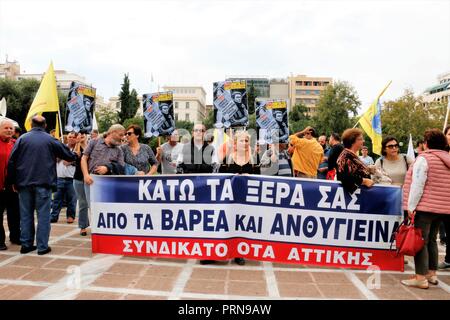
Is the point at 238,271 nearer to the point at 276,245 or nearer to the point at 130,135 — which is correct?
the point at 276,245

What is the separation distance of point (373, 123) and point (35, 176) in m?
8.29

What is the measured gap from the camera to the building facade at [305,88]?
117 m

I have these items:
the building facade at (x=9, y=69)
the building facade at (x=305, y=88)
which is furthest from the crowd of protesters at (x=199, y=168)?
the building facade at (x=305, y=88)

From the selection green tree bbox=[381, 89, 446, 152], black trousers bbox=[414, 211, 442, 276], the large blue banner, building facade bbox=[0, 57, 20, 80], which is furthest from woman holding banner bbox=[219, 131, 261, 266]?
building facade bbox=[0, 57, 20, 80]

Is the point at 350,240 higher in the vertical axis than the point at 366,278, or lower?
higher

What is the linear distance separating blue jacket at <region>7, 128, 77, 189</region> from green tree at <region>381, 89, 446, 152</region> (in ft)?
137

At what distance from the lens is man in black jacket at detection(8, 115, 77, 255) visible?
209 inches

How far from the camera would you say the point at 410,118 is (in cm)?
4159

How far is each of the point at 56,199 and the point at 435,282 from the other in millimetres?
7089

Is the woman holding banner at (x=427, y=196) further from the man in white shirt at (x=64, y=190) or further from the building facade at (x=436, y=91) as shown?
the building facade at (x=436, y=91)

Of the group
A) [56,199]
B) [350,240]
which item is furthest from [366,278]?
[56,199]

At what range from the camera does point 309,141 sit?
25.6 feet

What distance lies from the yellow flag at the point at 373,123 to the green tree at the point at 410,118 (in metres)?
34.4

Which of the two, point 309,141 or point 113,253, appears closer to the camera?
point 113,253
